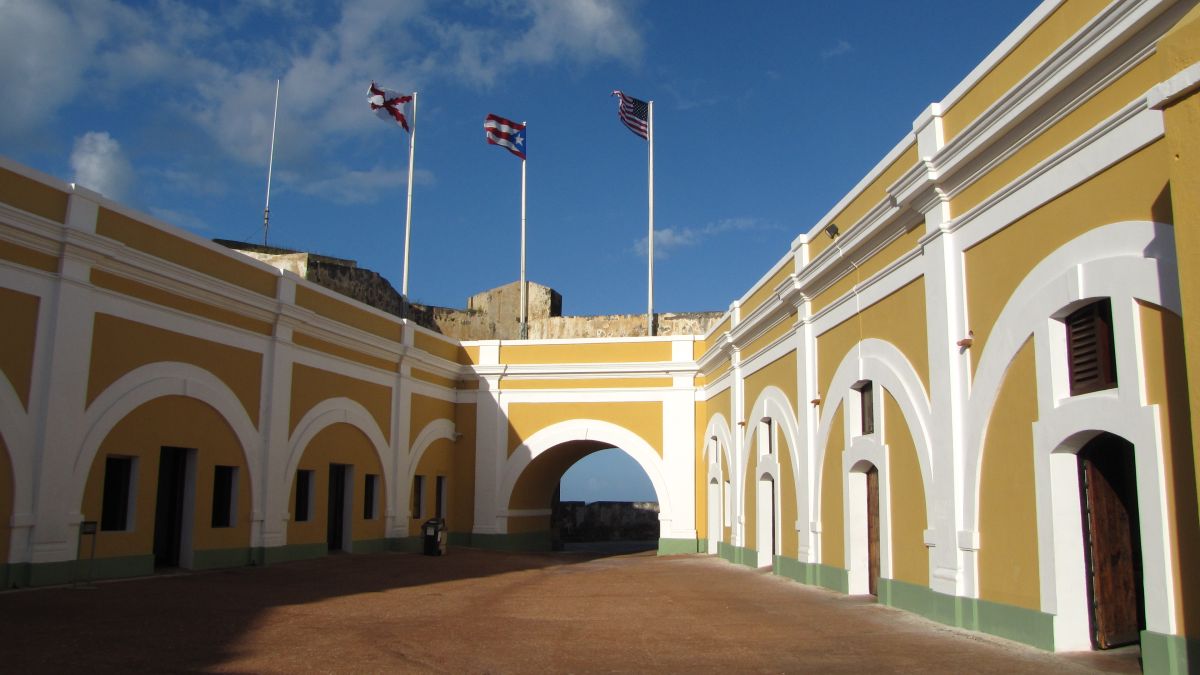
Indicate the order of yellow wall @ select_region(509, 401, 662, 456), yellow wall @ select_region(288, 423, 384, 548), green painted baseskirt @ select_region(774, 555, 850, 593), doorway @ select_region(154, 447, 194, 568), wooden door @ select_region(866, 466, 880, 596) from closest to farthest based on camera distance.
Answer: wooden door @ select_region(866, 466, 880, 596) → green painted baseskirt @ select_region(774, 555, 850, 593) → doorway @ select_region(154, 447, 194, 568) → yellow wall @ select_region(288, 423, 384, 548) → yellow wall @ select_region(509, 401, 662, 456)

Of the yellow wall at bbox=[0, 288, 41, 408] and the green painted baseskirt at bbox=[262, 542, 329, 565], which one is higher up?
the yellow wall at bbox=[0, 288, 41, 408]

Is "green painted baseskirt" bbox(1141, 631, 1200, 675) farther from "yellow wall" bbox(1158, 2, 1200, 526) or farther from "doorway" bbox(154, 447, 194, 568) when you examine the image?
"doorway" bbox(154, 447, 194, 568)

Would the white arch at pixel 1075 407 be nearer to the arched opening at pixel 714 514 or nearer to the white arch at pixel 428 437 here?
the arched opening at pixel 714 514

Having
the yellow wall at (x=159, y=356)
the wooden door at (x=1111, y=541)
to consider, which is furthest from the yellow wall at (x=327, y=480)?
the wooden door at (x=1111, y=541)

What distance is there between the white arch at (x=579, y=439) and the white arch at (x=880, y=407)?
33.6 ft

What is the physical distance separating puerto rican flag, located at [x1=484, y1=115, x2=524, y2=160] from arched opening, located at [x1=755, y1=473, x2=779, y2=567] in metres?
14.1

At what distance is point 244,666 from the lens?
7.47 metres

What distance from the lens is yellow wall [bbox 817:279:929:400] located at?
1055cm

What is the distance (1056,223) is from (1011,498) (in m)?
2.46

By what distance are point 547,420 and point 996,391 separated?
55.5 ft

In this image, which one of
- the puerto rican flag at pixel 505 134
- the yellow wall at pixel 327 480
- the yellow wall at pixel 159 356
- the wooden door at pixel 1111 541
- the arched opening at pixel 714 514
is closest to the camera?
the wooden door at pixel 1111 541

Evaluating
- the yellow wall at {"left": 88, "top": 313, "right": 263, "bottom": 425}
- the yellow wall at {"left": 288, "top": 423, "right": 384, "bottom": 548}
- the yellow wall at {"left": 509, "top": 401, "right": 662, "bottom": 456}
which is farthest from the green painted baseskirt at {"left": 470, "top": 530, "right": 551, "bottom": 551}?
the yellow wall at {"left": 88, "top": 313, "right": 263, "bottom": 425}

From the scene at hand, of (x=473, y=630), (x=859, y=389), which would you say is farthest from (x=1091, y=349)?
(x=473, y=630)

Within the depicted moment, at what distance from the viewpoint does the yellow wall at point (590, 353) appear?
984 inches
